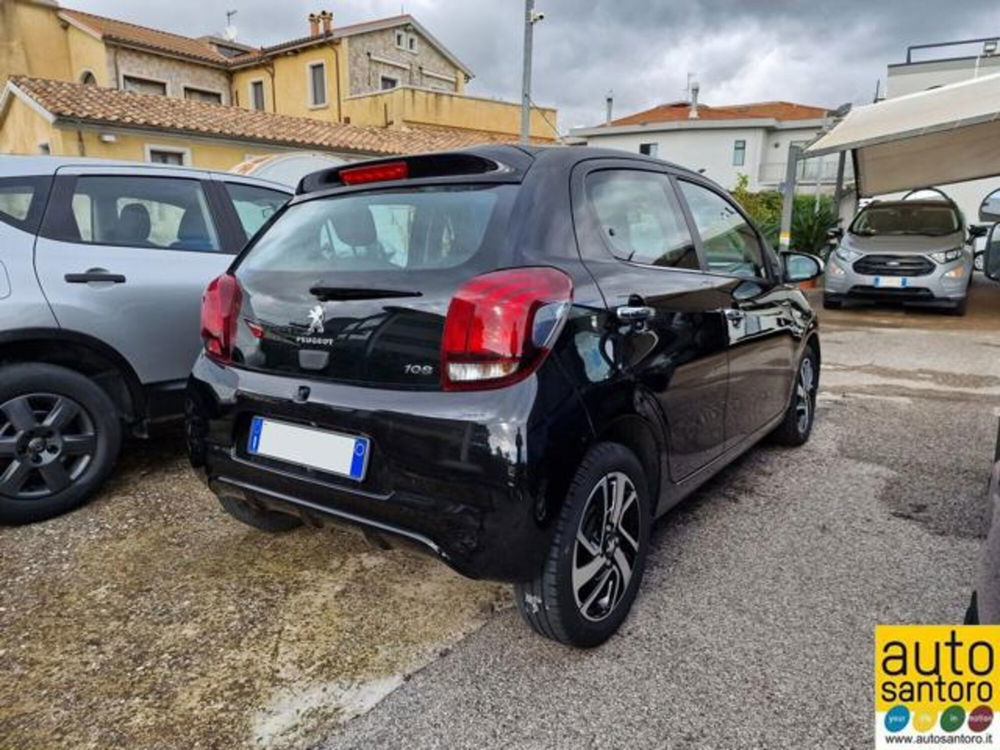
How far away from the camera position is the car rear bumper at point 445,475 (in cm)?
172

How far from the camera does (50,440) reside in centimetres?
292

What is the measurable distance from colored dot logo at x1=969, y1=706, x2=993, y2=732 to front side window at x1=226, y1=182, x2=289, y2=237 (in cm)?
365

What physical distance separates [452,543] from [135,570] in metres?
1.54

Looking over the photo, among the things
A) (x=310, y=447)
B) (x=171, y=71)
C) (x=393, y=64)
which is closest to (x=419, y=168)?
(x=310, y=447)

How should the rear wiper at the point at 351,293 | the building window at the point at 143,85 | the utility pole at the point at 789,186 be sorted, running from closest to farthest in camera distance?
the rear wiper at the point at 351,293, the utility pole at the point at 789,186, the building window at the point at 143,85

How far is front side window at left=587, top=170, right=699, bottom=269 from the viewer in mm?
2250

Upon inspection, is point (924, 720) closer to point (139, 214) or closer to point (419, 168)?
point (419, 168)

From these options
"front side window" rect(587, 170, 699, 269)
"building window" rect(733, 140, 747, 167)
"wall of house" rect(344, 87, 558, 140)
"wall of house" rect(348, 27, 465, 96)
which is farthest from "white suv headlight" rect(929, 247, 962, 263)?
"building window" rect(733, 140, 747, 167)

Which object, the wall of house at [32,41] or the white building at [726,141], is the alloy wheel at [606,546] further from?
the white building at [726,141]

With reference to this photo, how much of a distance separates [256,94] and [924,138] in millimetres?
25768

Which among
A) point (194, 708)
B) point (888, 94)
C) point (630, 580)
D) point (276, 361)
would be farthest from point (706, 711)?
point (888, 94)

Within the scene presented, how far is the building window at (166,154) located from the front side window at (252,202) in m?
12.3

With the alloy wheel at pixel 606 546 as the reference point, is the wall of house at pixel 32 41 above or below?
above

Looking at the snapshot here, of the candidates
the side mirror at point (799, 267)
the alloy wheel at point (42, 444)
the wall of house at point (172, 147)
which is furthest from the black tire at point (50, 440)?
the wall of house at point (172, 147)
